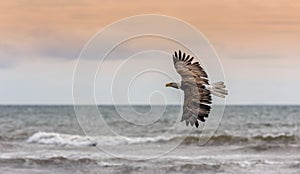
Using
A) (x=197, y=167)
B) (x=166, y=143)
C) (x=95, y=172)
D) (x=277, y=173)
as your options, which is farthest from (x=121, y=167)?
(x=166, y=143)

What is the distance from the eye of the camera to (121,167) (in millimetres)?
20344

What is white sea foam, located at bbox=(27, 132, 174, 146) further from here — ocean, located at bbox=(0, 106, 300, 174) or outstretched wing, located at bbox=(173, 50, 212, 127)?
outstretched wing, located at bbox=(173, 50, 212, 127)

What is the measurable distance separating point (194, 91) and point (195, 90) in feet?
0.09

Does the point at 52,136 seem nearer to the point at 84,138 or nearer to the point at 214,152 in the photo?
the point at 84,138

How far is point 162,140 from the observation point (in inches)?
1171

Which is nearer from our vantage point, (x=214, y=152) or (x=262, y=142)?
(x=214, y=152)

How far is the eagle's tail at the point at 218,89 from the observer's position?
242 inches

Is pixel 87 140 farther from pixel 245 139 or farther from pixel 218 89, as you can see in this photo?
pixel 218 89

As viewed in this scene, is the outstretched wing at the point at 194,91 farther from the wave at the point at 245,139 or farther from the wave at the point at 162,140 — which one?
the wave at the point at 245,139

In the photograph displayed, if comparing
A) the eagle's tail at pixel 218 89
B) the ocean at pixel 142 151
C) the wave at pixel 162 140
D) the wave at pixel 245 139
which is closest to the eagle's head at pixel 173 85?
the eagle's tail at pixel 218 89

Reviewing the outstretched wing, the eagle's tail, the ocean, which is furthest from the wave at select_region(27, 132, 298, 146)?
the eagle's tail

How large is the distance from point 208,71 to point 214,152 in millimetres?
17775

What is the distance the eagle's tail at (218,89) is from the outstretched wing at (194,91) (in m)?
0.07

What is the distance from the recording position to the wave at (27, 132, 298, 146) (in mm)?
28259
